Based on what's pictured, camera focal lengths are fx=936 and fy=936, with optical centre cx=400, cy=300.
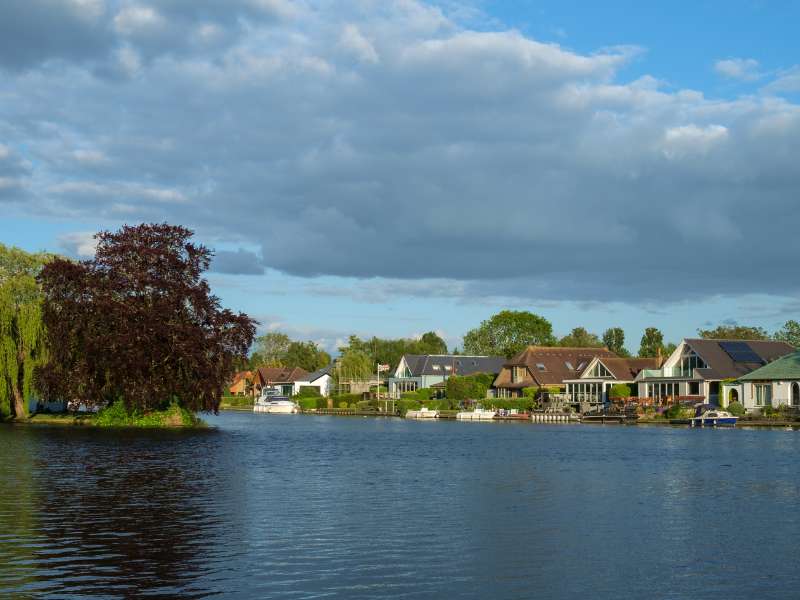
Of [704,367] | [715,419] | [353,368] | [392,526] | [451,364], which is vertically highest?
[451,364]

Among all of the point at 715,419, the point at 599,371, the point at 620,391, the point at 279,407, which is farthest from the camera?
the point at 279,407

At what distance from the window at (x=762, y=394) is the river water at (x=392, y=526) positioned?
43.8 metres

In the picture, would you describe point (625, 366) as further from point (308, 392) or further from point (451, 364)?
point (308, 392)

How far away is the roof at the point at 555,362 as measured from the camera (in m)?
120

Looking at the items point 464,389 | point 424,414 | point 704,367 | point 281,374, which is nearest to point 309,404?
point 464,389

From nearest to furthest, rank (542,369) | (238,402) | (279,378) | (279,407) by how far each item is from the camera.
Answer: (542,369) → (279,407) → (238,402) → (279,378)

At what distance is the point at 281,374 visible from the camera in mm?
191375

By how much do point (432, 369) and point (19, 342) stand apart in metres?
81.9

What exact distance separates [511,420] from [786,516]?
7984 cm

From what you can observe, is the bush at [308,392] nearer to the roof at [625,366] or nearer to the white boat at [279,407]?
the white boat at [279,407]

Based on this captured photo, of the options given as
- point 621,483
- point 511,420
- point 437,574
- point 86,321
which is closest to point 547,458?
point 621,483

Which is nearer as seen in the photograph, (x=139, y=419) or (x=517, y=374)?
(x=139, y=419)

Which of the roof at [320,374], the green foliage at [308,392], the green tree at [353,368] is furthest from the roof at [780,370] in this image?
the roof at [320,374]

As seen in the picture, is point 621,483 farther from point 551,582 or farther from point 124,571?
point 124,571
